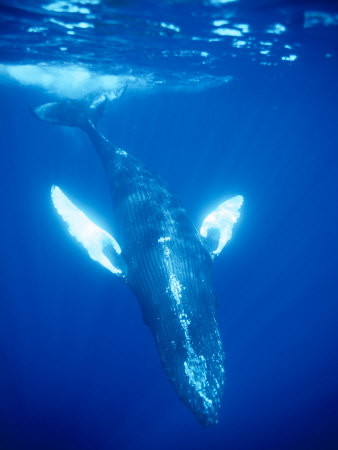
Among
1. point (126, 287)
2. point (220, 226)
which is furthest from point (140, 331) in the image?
point (220, 226)

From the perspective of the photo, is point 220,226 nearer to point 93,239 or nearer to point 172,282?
point 172,282

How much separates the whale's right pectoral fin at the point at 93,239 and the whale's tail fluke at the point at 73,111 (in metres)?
3.61

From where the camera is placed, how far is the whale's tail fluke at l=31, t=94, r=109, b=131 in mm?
10031

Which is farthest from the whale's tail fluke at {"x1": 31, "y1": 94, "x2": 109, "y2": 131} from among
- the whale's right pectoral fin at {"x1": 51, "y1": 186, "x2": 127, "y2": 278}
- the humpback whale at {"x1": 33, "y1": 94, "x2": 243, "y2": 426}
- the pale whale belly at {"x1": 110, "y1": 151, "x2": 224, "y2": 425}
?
the whale's right pectoral fin at {"x1": 51, "y1": 186, "x2": 127, "y2": 278}

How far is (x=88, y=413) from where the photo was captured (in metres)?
17.5

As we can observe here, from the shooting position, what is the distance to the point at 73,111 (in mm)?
10641

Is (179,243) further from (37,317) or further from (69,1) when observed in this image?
(37,317)

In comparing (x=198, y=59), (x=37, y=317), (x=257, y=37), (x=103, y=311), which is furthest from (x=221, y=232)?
(x=37, y=317)

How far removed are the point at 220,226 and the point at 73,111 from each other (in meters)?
6.33

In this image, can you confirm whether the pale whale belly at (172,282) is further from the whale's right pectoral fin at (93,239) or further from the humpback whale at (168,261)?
the whale's right pectoral fin at (93,239)

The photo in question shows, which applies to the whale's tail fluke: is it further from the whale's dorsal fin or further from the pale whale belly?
the whale's dorsal fin

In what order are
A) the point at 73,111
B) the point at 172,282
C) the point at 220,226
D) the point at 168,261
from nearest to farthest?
the point at 172,282 < the point at 168,261 < the point at 220,226 < the point at 73,111

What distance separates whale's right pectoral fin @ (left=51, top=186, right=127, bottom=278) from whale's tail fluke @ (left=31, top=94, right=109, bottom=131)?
11.8 feet

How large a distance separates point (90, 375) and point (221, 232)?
1481 cm
